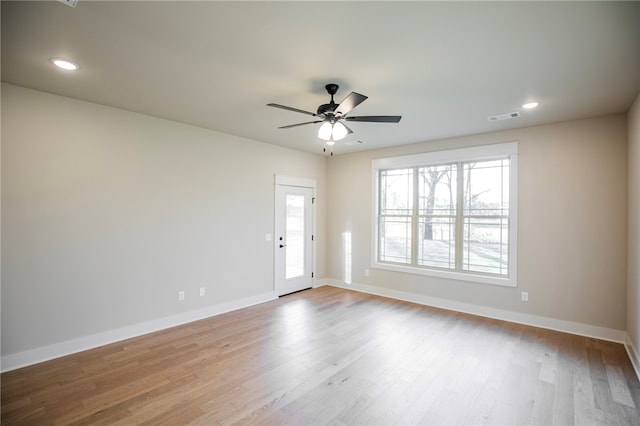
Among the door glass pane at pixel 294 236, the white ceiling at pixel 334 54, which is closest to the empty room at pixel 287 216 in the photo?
the white ceiling at pixel 334 54

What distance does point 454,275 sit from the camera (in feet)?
16.4

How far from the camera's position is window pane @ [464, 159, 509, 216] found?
4.64m

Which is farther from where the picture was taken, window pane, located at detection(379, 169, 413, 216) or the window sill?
window pane, located at detection(379, 169, 413, 216)

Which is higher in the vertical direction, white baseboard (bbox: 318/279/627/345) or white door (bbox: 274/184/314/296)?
white door (bbox: 274/184/314/296)

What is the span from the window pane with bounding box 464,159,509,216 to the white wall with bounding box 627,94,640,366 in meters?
1.35

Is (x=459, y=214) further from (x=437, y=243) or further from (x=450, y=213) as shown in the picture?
(x=437, y=243)

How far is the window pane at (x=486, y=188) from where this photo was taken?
464 centimetres

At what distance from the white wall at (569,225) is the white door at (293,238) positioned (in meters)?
2.82

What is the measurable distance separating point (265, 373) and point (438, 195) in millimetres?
3990

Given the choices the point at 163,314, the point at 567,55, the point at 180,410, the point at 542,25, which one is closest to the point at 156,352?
the point at 163,314

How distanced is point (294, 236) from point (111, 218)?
314cm

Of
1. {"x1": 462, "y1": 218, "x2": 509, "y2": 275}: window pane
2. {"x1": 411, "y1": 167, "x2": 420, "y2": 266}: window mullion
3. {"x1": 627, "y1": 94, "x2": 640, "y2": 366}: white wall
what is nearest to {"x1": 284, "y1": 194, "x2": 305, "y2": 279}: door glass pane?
{"x1": 411, "y1": 167, "x2": 420, "y2": 266}: window mullion

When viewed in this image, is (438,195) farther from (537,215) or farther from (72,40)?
(72,40)

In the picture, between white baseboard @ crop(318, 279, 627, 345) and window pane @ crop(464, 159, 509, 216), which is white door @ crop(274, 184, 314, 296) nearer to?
white baseboard @ crop(318, 279, 627, 345)
